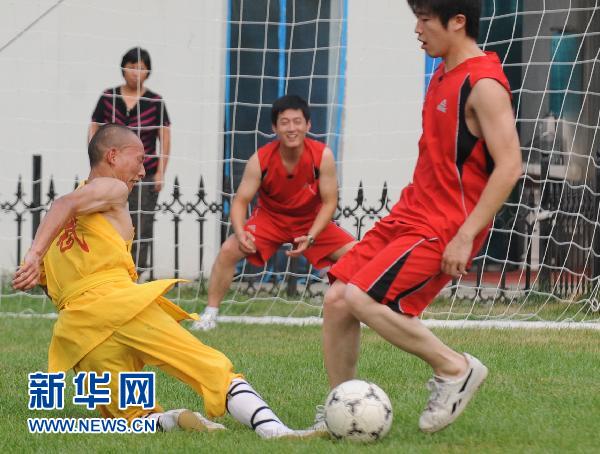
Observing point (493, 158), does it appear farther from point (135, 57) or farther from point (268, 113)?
point (268, 113)

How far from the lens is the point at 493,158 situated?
4.77m

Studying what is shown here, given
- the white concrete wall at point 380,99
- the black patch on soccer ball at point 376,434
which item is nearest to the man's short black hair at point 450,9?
the black patch on soccer ball at point 376,434

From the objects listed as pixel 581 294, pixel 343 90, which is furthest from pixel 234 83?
pixel 581 294

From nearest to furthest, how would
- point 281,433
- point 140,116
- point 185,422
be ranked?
point 281,433 → point 185,422 → point 140,116

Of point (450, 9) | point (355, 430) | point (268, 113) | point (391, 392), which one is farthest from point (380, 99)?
point (355, 430)

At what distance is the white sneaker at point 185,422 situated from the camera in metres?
5.09

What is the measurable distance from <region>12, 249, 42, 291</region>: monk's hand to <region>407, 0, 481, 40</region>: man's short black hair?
1.75 meters

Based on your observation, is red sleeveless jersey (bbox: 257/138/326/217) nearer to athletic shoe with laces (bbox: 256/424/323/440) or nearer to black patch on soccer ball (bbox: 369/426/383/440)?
athletic shoe with laces (bbox: 256/424/323/440)

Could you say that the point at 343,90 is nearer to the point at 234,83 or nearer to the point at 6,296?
the point at 234,83

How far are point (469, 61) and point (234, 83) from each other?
719cm

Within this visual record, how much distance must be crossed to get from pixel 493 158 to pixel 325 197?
3904 millimetres

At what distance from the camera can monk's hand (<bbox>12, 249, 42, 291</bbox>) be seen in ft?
15.7

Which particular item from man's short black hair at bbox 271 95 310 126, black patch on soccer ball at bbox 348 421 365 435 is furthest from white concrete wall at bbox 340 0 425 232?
black patch on soccer ball at bbox 348 421 365 435

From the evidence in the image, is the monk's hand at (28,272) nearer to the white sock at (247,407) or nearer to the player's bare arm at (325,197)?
the white sock at (247,407)
